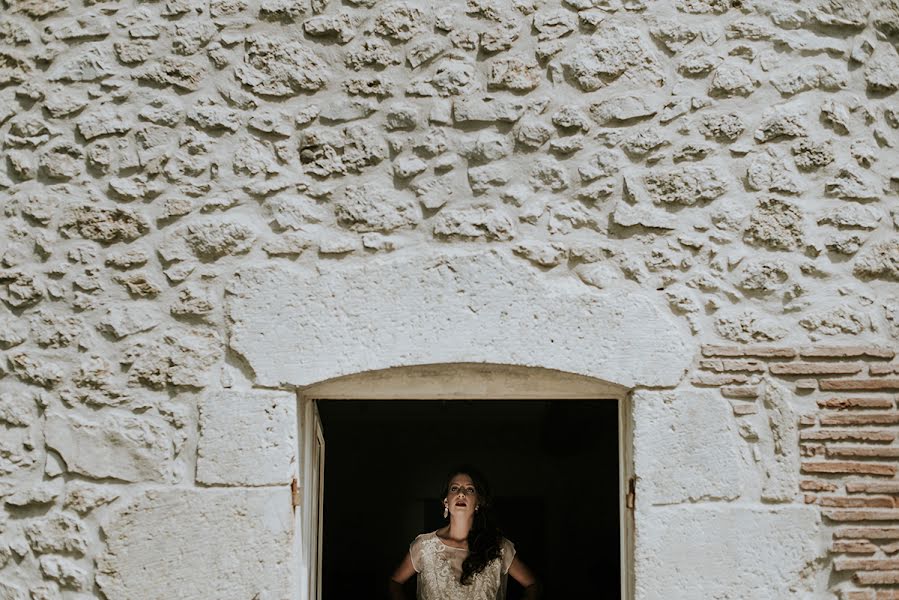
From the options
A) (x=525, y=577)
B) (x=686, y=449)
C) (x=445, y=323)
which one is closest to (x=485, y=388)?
(x=445, y=323)

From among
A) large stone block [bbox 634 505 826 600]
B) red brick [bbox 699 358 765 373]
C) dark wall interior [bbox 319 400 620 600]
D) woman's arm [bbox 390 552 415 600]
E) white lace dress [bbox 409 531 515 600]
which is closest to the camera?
large stone block [bbox 634 505 826 600]

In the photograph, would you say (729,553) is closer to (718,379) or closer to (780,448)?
(780,448)

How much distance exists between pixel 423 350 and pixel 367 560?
5.12 meters

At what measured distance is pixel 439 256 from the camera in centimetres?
311

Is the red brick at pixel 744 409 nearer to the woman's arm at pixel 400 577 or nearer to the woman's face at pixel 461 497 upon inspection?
the woman's face at pixel 461 497

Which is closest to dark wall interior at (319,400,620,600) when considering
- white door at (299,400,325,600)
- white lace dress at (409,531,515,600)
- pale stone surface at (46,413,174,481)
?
white lace dress at (409,531,515,600)

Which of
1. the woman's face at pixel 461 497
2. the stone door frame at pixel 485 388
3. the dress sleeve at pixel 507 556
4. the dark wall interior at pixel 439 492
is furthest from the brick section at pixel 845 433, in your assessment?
the dark wall interior at pixel 439 492

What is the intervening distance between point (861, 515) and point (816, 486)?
17cm

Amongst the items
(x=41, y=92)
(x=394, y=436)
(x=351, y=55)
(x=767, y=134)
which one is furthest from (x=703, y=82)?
(x=394, y=436)

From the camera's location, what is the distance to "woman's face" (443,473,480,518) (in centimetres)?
448

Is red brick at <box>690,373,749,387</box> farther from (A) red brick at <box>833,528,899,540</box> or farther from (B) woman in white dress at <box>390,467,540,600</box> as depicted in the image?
(B) woman in white dress at <box>390,467,540,600</box>

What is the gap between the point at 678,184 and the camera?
3148 millimetres

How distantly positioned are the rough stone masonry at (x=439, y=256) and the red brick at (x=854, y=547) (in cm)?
1

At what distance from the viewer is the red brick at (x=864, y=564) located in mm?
2967
